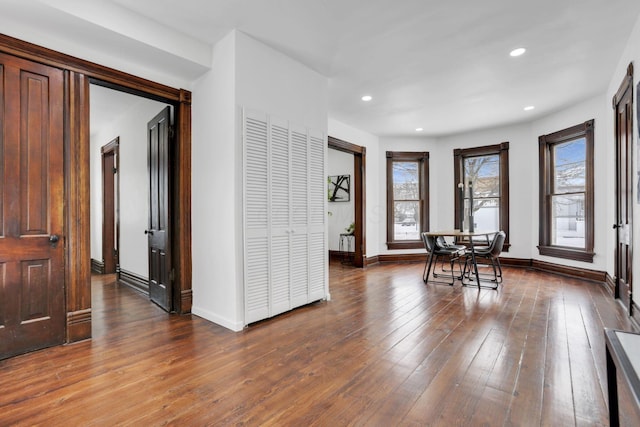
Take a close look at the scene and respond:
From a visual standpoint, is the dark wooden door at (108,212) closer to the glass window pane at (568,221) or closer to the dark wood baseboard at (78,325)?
the dark wood baseboard at (78,325)

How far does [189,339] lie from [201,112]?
87.5 inches

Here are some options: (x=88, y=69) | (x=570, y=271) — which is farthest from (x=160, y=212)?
(x=570, y=271)

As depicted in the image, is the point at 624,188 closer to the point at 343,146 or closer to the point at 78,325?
the point at 343,146

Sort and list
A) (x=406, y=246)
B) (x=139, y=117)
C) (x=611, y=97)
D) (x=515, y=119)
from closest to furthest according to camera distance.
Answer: (x=611, y=97) < (x=139, y=117) < (x=515, y=119) < (x=406, y=246)

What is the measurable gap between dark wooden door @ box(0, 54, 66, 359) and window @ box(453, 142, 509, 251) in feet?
20.8

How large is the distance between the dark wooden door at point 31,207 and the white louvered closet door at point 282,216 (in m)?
1.49

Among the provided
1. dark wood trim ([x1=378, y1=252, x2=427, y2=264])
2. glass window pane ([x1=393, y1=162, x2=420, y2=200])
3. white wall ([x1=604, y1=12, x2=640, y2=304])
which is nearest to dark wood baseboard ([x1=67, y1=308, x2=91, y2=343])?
white wall ([x1=604, y1=12, x2=640, y2=304])

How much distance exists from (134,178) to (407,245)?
17.4 feet

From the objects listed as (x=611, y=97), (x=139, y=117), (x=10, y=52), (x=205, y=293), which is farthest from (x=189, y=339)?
(x=611, y=97)

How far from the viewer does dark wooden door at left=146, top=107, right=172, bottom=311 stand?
11.7 feet

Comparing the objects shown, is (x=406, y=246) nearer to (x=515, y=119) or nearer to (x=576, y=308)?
(x=515, y=119)

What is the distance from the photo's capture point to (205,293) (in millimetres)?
3322

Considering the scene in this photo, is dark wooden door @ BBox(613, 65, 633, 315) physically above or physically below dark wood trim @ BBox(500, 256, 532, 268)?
above

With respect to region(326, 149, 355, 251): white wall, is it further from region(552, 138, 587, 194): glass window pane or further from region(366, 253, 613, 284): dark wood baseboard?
region(552, 138, 587, 194): glass window pane
